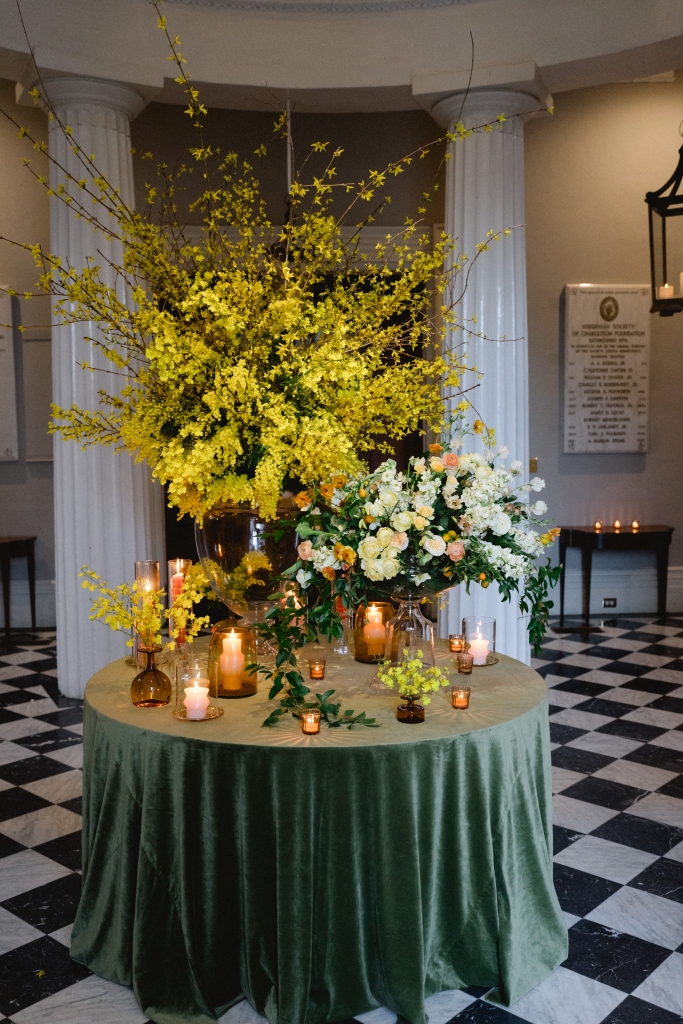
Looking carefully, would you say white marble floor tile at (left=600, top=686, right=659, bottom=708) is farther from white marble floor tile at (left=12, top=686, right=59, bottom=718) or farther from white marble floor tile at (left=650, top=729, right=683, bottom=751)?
white marble floor tile at (left=12, top=686, right=59, bottom=718)

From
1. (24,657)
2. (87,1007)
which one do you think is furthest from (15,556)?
(87,1007)

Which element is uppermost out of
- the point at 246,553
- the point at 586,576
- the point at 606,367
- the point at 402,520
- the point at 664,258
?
the point at 664,258

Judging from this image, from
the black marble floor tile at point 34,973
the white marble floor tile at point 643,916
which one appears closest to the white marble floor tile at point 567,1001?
the white marble floor tile at point 643,916

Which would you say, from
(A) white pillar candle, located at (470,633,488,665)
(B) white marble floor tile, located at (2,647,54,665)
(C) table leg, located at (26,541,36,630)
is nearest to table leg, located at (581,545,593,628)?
(B) white marble floor tile, located at (2,647,54,665)

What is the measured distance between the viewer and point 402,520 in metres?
2.31

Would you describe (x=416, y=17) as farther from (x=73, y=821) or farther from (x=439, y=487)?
(x=73, y=821)

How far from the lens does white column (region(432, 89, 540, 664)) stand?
4.94 metres

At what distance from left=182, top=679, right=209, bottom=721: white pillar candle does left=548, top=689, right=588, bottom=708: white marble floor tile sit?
10.3 ft

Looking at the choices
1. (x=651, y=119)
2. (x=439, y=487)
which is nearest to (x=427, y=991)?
(x=439, y=487)

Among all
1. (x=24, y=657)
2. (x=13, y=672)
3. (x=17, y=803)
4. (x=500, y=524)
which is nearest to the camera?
(x=500, y=524)

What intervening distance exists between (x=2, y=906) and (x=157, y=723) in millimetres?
1135

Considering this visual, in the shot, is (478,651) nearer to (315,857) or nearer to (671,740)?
(315,857)

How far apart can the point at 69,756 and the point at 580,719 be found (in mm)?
2616

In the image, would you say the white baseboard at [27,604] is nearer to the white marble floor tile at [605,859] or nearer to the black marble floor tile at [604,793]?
the black marble floor tile at [604,793]
